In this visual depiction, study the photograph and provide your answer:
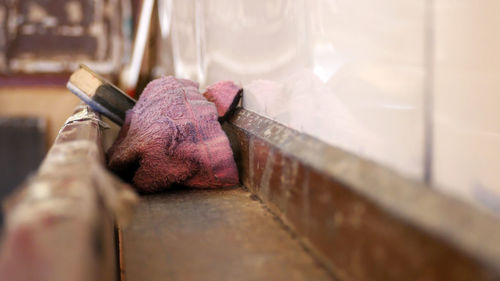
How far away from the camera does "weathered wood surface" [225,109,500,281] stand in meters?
0.42

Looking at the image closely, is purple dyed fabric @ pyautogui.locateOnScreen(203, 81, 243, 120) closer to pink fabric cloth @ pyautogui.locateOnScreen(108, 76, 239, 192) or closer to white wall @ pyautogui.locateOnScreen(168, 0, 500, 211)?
pink fabric cloth @ pyautogui.locateOnScreen(108, 76, 239, 192)

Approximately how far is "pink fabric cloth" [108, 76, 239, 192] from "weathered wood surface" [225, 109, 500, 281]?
26 cm

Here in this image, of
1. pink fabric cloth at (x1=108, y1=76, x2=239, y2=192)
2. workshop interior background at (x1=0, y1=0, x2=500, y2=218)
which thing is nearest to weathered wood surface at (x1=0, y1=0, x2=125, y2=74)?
workshop interior background at (x1=0, y1=0, x2=500, y2=218)

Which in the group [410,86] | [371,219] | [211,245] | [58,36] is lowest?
[211,245]

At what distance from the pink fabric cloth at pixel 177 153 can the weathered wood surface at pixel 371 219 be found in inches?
10.2

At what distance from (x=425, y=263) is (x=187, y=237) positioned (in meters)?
0.49

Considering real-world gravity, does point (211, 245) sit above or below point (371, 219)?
below

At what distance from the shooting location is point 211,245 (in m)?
0.80

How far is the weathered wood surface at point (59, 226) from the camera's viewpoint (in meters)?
0.42

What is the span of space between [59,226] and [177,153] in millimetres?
730

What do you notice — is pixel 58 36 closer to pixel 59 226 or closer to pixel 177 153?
pixel 177 153

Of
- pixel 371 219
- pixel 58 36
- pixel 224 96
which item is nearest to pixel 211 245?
pixel 371 219

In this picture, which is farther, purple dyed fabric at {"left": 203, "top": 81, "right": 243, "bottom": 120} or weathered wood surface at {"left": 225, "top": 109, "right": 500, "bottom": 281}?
purple dyed fabric at {"left": 203, "top": 81, "right": 243, "bottom": 120}

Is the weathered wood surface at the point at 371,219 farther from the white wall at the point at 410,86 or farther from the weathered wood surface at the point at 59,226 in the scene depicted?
the weathered wood surface at the point at 59,226
